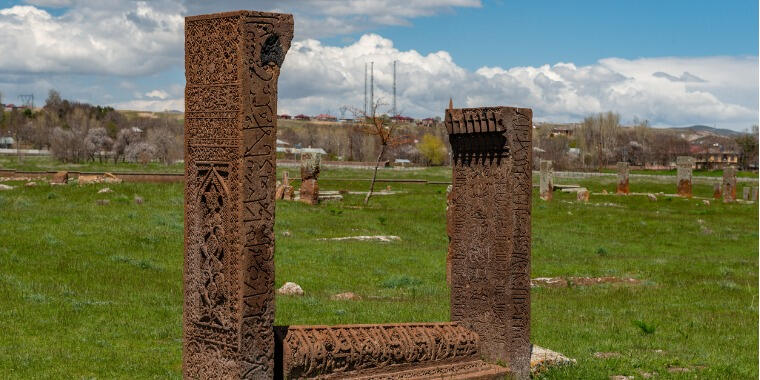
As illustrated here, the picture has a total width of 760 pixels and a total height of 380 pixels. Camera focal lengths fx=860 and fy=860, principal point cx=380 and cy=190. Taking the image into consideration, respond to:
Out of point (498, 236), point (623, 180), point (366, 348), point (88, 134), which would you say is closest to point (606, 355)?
point (498, 236)

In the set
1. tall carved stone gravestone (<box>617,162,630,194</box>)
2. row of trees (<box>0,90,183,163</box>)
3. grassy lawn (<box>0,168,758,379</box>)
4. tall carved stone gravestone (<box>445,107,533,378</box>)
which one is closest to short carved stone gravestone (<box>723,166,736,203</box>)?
tall carved stone gravestone (<box>617,162,630,194</box>)

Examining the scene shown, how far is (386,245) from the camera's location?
23.5 m

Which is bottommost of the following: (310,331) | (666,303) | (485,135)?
(666,303)

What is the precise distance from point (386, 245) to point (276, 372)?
51.4 feet

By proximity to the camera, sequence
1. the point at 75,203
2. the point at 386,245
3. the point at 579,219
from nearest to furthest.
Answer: the point at 386,245 → the point at 75,203 → the point at 579,219

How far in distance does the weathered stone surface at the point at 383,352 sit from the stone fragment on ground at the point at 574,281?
9245mm

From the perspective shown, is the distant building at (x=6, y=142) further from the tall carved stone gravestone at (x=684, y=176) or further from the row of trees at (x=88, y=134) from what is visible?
the tall carved stone gravestone at (x=684, y=176)

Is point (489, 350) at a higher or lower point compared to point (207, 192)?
lower

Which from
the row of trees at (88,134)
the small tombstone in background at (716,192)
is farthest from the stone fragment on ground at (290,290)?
the row of trees at (88,134)

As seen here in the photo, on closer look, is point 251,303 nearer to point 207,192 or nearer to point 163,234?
point 207,192

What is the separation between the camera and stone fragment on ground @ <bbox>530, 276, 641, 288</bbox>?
18845mm

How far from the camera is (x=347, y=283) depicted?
17.7 metres

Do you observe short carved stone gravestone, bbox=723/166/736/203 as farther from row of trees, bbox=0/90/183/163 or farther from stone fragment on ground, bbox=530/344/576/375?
row of trees, bbox=0/90/183/163

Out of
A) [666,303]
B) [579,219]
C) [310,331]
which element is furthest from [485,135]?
[579,219]
